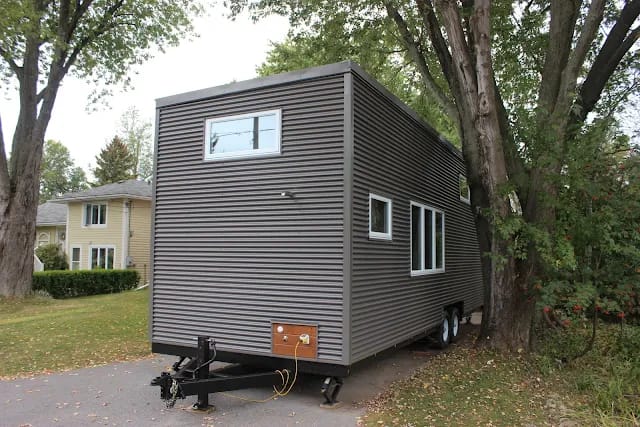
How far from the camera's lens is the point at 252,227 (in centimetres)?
574

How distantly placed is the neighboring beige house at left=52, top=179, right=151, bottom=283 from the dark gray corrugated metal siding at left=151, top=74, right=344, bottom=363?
55.6ft

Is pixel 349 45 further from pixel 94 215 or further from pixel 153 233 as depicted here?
pixel 94 215

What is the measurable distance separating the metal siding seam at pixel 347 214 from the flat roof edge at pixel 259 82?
149 mm

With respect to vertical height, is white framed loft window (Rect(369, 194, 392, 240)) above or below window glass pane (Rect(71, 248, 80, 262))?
above

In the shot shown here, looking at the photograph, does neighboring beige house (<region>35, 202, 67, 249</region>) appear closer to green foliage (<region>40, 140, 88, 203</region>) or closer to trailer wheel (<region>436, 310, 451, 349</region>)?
trailer wheel (<region>436, 310, 451, 349</region>)

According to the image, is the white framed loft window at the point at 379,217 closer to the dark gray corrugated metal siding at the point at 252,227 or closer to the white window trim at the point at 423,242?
the dark gray corrugated metal siding at the point at 252,227

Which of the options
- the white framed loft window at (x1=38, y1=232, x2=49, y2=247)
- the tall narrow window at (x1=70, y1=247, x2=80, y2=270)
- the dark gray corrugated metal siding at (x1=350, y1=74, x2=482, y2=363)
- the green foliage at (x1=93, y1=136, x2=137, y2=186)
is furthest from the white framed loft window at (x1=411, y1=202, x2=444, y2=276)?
the green foliage at (x1=93, y1=136, x2=137, y2=186)

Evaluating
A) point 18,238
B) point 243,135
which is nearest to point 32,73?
point 18,238

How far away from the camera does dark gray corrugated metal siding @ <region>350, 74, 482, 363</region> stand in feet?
17.7

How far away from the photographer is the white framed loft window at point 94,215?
75.2 ft

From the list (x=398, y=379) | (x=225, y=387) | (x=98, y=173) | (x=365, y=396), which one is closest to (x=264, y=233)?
(x=225, y=387)

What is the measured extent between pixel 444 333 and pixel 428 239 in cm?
190

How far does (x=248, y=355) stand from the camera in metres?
5.57

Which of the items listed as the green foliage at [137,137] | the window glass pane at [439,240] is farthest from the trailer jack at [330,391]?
the green foliage at [137,137]
